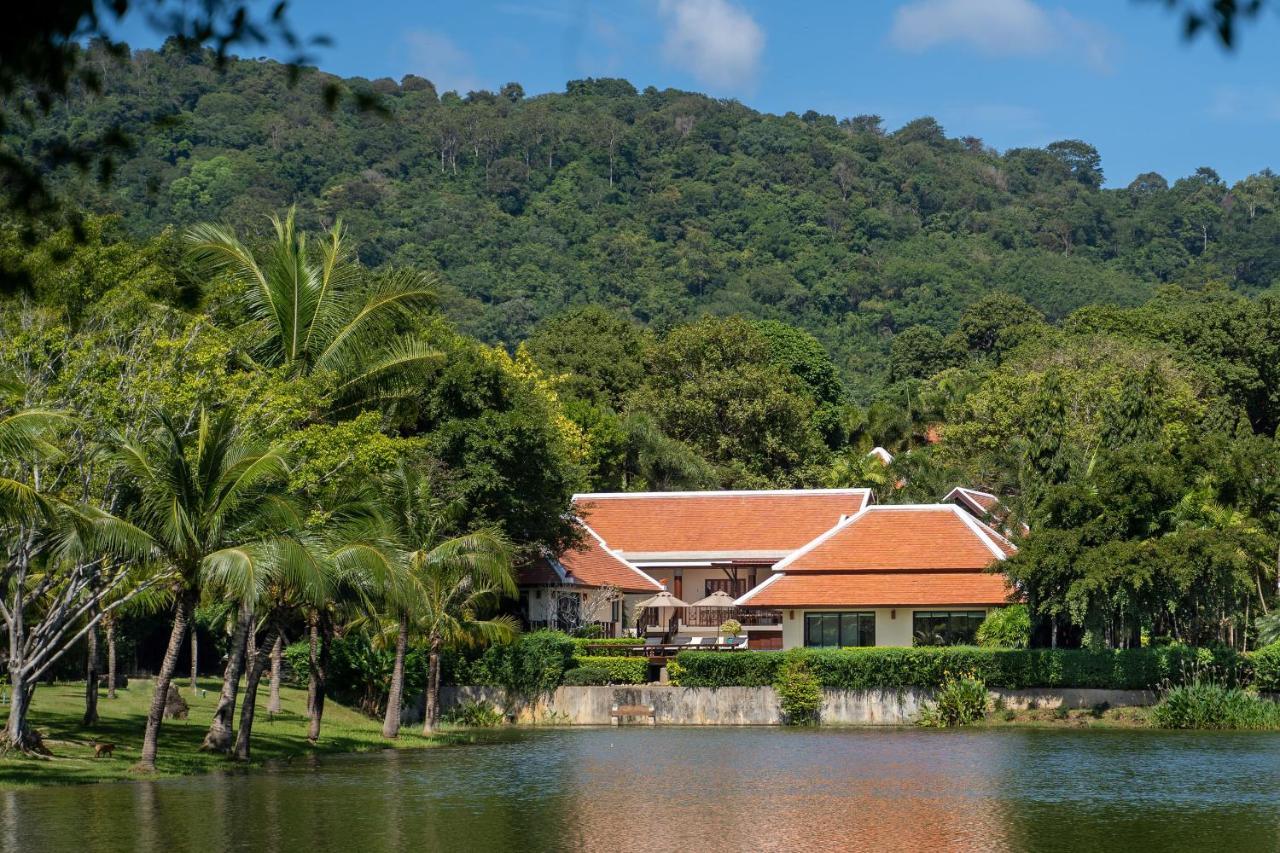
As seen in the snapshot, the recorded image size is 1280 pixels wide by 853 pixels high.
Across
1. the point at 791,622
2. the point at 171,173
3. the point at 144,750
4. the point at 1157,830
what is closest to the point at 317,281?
the point at 144,750

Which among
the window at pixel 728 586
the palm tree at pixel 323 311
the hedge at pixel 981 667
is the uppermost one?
the palm tree at pixel 323 311

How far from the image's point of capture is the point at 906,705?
4131 cm

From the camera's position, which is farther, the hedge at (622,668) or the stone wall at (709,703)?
the hedge at (622,668)

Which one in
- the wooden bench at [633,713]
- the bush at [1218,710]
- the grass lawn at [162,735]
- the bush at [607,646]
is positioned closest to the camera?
the grass lawn at [162,735]

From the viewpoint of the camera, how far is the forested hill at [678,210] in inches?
5433

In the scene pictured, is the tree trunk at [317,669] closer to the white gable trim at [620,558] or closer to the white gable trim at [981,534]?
the white gable trim at [981,534]

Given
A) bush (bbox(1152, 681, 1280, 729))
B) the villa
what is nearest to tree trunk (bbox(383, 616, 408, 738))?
the villa

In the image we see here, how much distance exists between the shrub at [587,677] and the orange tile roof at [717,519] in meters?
14.5

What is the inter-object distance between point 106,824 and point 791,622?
2867cm

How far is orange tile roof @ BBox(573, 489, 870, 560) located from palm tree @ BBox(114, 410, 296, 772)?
31667 mm

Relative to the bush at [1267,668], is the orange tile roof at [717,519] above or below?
above

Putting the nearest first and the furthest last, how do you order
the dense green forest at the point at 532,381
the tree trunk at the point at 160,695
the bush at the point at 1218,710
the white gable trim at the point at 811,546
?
the tree trunk at the point at 160,695, the dense green forest at the point at 532,381, the bush at the point at 1218,710, the white gable trim at the point at 811,546

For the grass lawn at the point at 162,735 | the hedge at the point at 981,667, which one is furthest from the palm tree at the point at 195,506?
the hedge at the point at 981,667

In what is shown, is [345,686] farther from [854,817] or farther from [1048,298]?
[1048,298]
